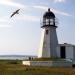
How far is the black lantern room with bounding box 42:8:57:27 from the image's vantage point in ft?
123

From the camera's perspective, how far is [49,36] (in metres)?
37.5

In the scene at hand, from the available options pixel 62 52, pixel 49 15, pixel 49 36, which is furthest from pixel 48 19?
pixel 62 52

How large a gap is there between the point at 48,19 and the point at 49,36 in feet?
6.81

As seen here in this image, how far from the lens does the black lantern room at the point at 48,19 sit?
37.3 meters

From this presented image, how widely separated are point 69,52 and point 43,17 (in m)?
5.50

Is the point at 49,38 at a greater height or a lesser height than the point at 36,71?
greater

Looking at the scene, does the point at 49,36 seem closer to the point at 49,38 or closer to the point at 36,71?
the point at 49,38

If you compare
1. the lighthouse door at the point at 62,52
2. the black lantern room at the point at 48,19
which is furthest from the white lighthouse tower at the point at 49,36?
the lighthouse door at the point at 62,52

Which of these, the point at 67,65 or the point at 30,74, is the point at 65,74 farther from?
the point at 67,65

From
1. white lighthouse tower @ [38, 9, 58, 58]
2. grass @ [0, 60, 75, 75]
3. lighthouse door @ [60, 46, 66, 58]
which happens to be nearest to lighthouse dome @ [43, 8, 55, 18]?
white lighthouse tower @ [38, 9, 58, 58]

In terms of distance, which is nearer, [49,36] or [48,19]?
[49,36]

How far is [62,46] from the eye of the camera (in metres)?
38.6

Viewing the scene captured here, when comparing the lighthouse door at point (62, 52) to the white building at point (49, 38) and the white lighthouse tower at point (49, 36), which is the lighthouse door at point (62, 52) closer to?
the white building at point (49, 38)

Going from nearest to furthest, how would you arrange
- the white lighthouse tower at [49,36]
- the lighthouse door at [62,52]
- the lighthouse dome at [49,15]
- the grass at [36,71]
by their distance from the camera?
the grass at [36,71], the lighthouse dome at [49,15], the white lighthouse tower at [49,36], the lighthouse door at [62,52]
